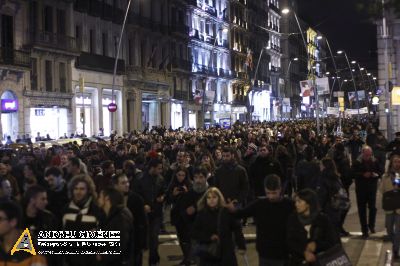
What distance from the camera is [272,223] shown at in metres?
7.68

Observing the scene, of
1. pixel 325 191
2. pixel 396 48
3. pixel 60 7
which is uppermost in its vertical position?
pixel 60 7

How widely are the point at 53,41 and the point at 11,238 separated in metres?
36.3

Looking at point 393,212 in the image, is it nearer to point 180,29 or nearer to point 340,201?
point 340,201

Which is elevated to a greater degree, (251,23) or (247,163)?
(251,23)

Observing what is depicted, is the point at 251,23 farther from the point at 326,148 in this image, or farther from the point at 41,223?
the point at 41,223

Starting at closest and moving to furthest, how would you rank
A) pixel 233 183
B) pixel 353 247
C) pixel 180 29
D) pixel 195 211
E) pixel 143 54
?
pixel 195 211
pixel 353 247
pixel 233 183
pixel 143 54
pixel 180 29

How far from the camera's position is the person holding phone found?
11148mm

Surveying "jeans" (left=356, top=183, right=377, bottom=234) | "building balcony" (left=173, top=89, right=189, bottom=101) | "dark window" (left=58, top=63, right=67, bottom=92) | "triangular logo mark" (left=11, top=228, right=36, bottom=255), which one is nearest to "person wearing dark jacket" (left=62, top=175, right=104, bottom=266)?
"triangular logo mark" (left=11, top=228, right=36, bottom=255)

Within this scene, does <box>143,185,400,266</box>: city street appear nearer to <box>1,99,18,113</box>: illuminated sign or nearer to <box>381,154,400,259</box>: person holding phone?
<box>381,154,400,259</box>: person holding phone

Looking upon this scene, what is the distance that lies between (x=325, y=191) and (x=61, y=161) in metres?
6.65

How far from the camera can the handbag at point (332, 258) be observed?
260 inches

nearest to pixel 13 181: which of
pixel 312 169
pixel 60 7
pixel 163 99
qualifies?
pixel 312 169

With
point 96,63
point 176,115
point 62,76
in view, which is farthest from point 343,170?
point 176,115

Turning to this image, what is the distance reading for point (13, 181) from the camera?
39.2ft
